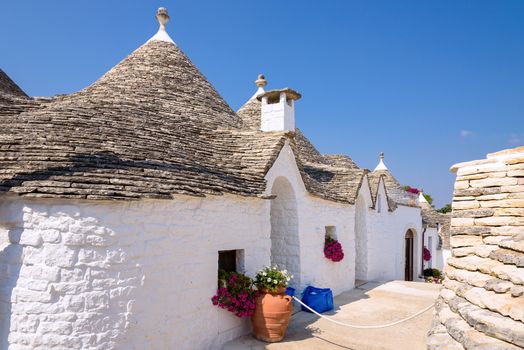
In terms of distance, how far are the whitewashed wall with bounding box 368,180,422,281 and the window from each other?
7644mm

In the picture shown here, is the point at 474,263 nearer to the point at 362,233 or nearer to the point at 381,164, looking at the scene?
the point at 362,233

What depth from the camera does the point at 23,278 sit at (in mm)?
4543

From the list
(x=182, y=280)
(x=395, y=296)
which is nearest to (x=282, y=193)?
(x=182, y=280)

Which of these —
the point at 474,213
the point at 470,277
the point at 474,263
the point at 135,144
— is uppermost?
the point at 135,144

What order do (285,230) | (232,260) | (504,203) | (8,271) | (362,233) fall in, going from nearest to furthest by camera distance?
(504,203), (8,271), (232,260), (285,230), (362,233)

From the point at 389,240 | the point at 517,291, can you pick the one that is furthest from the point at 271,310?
the point at 389,240

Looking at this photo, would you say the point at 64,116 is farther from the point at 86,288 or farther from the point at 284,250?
the point at 284,250

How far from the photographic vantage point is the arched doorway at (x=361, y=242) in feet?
43.0

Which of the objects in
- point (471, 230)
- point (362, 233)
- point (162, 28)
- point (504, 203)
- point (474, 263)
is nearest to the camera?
point (474, 263)

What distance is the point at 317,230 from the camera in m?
9.48

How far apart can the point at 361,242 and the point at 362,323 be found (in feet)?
19.0

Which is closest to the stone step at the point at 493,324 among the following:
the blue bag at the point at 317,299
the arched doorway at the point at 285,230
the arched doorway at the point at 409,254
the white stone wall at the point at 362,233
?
the blue bag at the point at 317,299

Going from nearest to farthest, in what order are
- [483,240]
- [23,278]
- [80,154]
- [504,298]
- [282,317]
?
[504,298]
[483,240]
[23,278]
[80,154]
[282,317]

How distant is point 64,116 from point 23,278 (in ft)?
9.62
